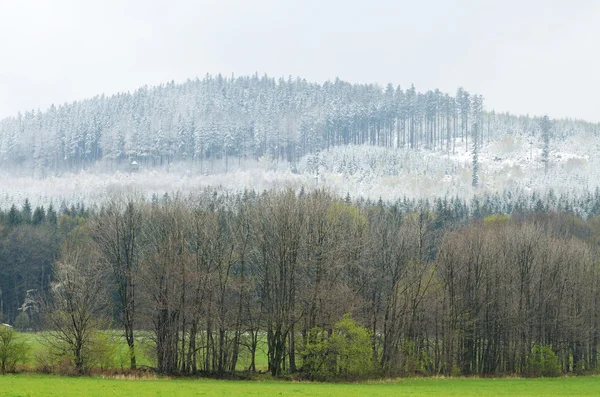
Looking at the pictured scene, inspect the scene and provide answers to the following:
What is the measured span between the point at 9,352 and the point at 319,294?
22.2 metres

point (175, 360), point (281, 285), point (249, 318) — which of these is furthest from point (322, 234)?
point (175, 360)

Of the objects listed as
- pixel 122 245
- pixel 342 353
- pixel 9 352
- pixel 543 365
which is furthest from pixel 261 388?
pixel 543 365

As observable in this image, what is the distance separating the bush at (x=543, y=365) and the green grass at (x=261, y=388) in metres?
7.03

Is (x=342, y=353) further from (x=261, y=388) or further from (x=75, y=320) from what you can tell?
(x=75, y=320)

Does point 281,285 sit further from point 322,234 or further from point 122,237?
point 122,237

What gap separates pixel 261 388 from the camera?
39.3 meters

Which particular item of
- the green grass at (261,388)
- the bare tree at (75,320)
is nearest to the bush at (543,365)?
the green grass at (261,388)

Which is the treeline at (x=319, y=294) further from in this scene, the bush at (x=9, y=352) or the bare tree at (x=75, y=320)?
the bush at (x=9, y=352)

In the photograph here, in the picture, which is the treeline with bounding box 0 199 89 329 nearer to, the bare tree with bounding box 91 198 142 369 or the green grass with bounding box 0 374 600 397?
the bare tree with bounding box 91 198 142 369

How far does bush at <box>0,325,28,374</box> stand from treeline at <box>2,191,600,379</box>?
9.02 ft

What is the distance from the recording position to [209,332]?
52219 mm

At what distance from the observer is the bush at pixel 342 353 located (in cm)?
4919

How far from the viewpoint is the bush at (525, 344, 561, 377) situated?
59.5 metres

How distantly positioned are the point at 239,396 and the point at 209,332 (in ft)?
62.7
